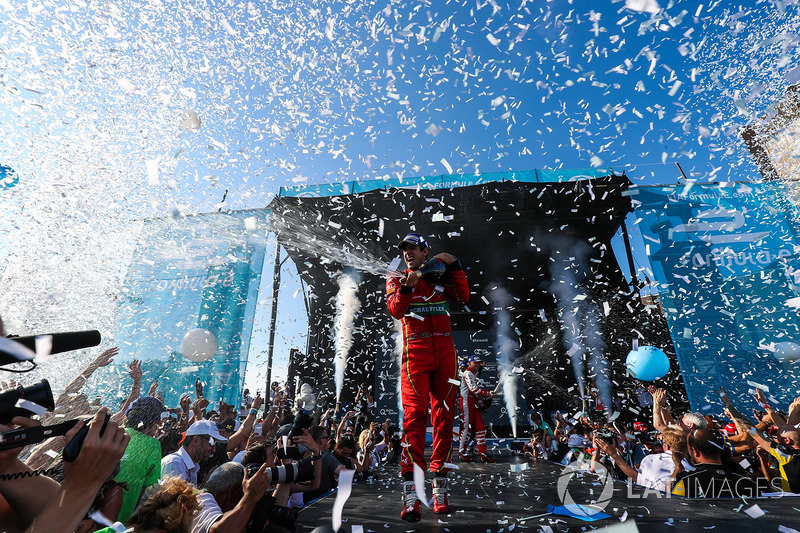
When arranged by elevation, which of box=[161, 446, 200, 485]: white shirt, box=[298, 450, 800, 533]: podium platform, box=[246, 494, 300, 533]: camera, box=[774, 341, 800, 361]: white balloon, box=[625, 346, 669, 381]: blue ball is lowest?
box=[298, 450, 800, 533]: podium platform

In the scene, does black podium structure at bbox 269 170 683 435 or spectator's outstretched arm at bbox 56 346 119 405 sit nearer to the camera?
spectator's outstretched arm at bbox 56 346 119 405

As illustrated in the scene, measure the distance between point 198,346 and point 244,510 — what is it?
1009 cm

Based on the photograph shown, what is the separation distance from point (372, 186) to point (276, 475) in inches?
503

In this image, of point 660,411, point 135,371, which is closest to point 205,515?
point 135,371

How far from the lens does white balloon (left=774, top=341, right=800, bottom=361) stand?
34.6ft

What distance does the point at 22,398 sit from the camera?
1287 millimetres

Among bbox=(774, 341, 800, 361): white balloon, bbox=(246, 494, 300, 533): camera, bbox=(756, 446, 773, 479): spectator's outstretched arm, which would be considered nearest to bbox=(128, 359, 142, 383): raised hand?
bbox=(246, 494, 300, 533): camera

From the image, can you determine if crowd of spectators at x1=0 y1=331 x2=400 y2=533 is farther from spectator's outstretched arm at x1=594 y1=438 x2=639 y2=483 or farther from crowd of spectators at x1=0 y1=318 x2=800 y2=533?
spectator's outstretched arm at x1=594 y1=438 x2=639 y2=483

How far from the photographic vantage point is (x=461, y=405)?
935cm

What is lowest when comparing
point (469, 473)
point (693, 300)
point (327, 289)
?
point (469, 473)

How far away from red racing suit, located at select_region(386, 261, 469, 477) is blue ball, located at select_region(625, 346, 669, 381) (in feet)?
26.8

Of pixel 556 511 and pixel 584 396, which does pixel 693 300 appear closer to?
pixel 584 396

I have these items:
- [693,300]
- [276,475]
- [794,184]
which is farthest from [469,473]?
[794,184]

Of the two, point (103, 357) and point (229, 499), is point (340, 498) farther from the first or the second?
point (103, 357)
